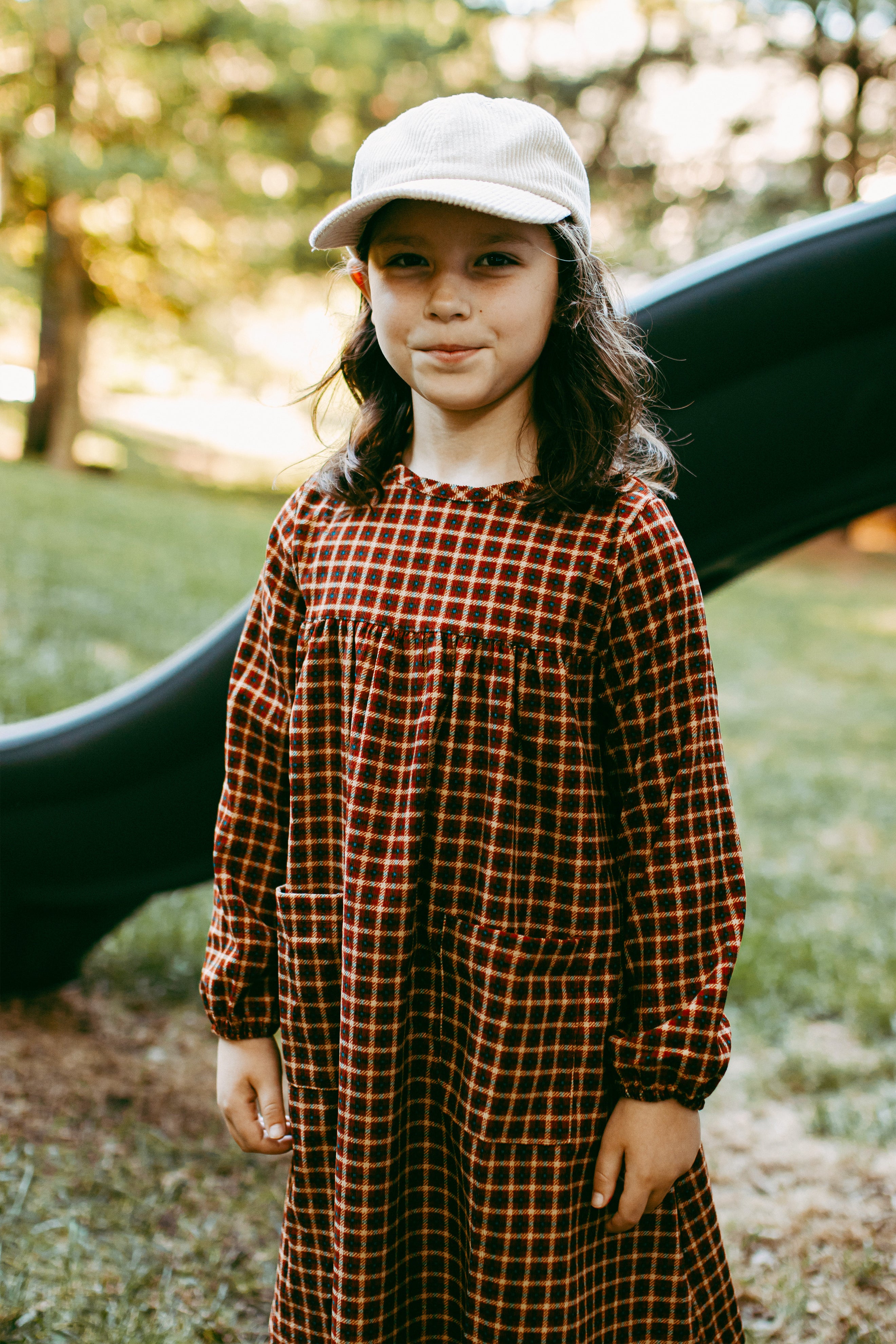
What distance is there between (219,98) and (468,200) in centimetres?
1496

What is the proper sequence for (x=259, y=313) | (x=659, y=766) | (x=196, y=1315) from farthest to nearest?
(x=259, y=313) < (x=196, y=1315) < (x=659, y=766)

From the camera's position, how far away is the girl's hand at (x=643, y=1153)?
1.23 meters

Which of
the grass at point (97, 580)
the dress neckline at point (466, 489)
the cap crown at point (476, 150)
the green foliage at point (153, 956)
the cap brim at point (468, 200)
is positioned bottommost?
the green foliage at point (153, 956)

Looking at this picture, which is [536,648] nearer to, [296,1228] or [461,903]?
[461,903]

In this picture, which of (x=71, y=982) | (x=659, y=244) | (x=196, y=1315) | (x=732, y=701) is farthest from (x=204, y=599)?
(x=659, y=244)

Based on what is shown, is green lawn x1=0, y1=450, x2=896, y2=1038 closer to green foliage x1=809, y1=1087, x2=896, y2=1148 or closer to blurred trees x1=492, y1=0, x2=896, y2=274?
green foliage x1=809, y1=1087, x2=896, y2=1148

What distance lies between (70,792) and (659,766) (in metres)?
1.57

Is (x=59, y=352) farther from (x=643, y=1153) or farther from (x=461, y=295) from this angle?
(x=643, y=1153)

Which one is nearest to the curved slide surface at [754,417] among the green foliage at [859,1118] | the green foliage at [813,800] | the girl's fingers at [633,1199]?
the girl's fingers at [633,1199]

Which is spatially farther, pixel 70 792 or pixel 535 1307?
pixel 70 792

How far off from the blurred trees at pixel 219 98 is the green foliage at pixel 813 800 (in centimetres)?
800

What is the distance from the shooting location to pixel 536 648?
1232 mm

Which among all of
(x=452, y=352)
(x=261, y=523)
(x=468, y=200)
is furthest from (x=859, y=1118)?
(x=261, y=523)

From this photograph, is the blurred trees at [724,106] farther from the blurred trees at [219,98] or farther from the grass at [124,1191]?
the grass at [124,1191]
